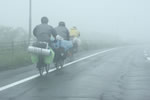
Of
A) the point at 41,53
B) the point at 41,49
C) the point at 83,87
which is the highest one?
the point at 41,49

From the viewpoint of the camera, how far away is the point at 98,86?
10844 millimetres

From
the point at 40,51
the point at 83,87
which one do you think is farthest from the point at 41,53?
the point at 83,87

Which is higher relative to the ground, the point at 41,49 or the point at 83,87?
the point at 41,49

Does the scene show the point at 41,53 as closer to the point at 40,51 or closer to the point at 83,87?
the point at 40,51

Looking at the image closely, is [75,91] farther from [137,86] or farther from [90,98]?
[137,86]

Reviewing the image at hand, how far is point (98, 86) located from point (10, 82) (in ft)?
8.58

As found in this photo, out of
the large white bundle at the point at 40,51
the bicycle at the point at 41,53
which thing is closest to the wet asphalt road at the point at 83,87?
the bicycle at the point at 41,53

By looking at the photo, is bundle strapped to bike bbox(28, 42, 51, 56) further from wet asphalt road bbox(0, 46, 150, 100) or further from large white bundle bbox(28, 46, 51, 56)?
wet asphalt road bbox(0, 46, 150, 100)

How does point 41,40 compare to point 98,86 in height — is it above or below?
above

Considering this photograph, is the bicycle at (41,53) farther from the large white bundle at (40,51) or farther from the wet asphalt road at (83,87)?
the wet asphalt road at (83,87)

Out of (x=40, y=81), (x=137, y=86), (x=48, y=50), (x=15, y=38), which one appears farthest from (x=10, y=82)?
(x=15, y=38)

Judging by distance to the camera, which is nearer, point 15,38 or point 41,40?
point 41,40

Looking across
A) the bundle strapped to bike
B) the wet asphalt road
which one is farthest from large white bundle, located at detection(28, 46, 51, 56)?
the wet asphalt road

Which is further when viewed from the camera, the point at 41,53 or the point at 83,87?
the point at 41,53
